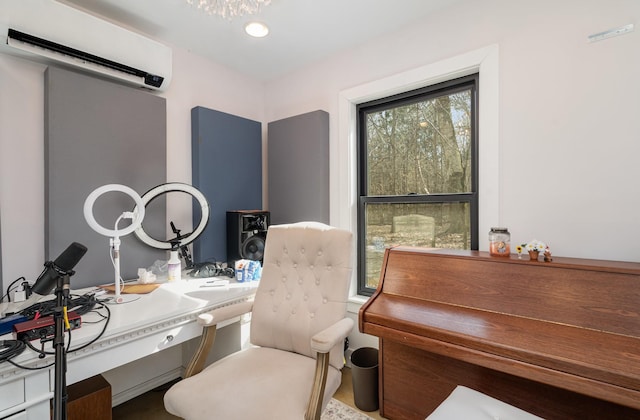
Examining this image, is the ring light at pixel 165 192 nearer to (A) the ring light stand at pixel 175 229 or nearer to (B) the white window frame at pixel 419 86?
(A) the ring light stand at pixel 175 229

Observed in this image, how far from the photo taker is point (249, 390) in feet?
3.92

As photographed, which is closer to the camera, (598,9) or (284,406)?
(284,406)

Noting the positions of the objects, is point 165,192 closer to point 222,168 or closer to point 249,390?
point 222,168

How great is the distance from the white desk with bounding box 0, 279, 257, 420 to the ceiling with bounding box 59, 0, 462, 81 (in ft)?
5.93

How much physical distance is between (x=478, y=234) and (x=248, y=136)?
207cm

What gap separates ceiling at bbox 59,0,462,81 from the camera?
6.19 feet

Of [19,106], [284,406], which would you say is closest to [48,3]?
[19,106]

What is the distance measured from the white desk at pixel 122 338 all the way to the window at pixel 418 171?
3.72 feet

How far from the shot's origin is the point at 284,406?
3.63ft

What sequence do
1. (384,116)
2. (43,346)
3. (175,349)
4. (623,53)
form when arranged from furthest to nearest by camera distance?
(384,116) < (175,349) < (623,53) < (43,346)

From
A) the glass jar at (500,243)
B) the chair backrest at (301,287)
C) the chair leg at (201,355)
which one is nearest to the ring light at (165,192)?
the chair backrest at (301,287)

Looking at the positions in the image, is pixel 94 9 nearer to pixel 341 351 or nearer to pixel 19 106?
pixel 19 106

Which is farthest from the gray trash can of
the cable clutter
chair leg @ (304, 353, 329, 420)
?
the cable clutter

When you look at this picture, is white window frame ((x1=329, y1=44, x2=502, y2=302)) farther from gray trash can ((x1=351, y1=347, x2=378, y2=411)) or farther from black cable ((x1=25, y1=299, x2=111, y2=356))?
black cable ((x1=25, y1=299, x2=111, y2=356))
